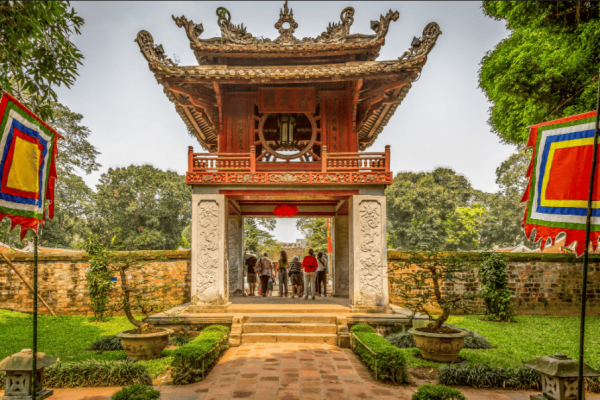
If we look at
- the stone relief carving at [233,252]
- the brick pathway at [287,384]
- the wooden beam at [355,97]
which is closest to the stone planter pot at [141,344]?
the brick pathway at [287,384]

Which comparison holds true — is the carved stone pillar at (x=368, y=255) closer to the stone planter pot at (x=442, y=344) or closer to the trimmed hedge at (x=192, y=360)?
the stone planter pot at (x=442, y=344)

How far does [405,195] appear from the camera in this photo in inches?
1012

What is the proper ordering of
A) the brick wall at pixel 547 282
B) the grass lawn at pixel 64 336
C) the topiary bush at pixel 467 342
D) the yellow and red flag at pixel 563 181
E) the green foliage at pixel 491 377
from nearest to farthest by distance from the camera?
the yellow and red flag at pixel 563 181 < the green foliage at pixel 491 377 < the grass lawn at pixel 64 336 < the topiary bush at pixel 467 342 < the brick wall at pixel 547 282

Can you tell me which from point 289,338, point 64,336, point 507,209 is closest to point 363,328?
point 289,338

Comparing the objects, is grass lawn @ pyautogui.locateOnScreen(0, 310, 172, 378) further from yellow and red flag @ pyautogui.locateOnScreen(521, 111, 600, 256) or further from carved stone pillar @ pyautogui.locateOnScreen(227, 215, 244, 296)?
yellow and red flag @ pyautogui.locateOnScreen(521, 111, 600, 256)

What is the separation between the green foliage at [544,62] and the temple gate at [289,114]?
308cm

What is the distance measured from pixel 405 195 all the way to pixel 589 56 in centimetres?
1725

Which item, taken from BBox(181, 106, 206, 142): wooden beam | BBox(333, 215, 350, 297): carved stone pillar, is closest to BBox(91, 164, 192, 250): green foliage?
BBox(181, 106, 206, 142): wooden beam

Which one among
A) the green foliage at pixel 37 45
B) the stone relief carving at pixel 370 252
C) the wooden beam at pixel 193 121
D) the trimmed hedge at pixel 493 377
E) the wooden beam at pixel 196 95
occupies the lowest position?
the trimmed hedge at pixel 493 377

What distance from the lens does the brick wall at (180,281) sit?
11.1 metres

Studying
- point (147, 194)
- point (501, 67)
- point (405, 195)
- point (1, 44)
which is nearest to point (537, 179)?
point (1, 44)

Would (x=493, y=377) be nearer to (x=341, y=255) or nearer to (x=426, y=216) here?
(x=341, y=255)

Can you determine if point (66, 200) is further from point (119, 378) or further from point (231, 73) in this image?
point (119, 378)

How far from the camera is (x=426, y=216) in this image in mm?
24625
